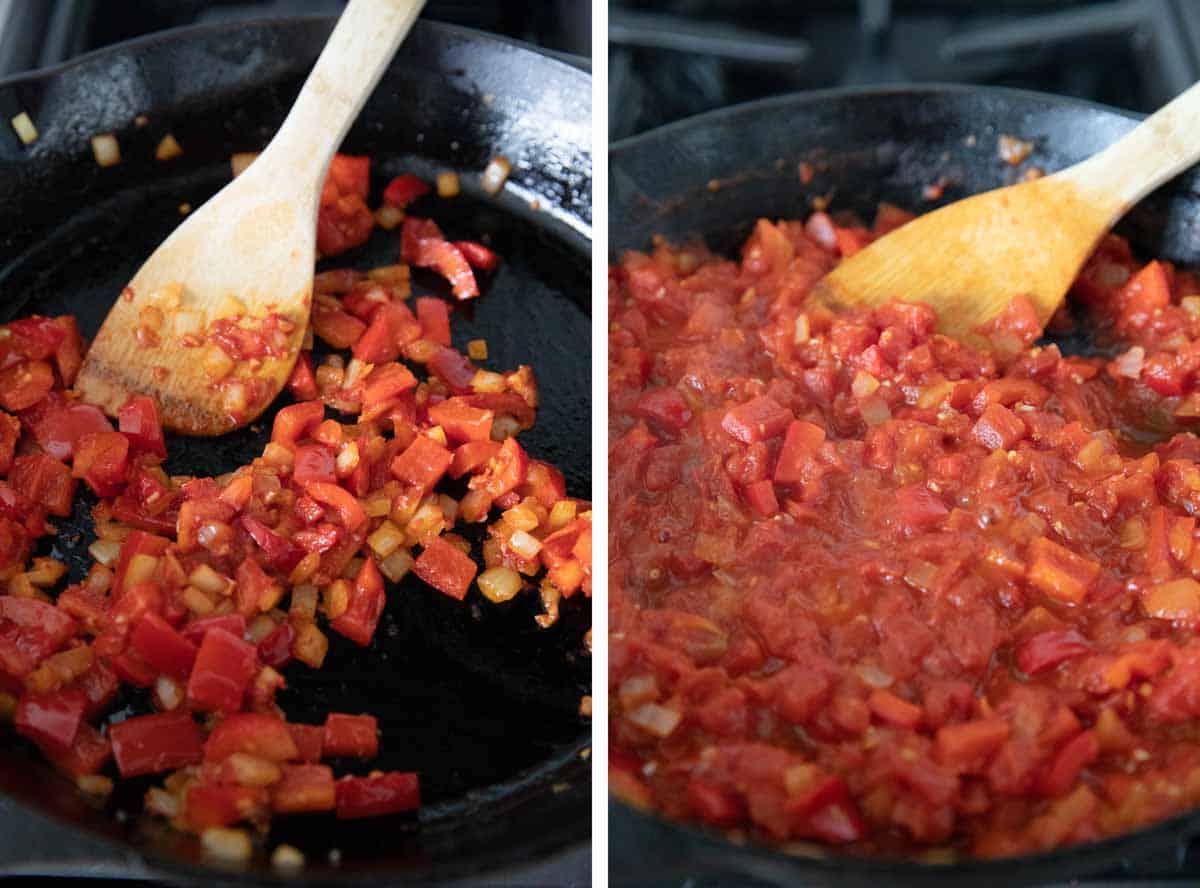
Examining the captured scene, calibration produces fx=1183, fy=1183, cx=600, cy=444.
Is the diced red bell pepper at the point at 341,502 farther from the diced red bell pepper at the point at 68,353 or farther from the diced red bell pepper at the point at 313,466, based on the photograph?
the diced red bell pepper at the point at 68,353

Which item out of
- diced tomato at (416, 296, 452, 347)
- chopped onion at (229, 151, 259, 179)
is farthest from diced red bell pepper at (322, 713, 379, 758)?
chopped onion at (229, 151, 259, 179)

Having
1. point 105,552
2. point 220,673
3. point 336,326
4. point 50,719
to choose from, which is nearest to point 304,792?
point 220,673

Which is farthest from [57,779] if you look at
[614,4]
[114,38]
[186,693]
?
[614,4]

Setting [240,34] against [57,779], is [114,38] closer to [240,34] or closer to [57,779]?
[240,34]

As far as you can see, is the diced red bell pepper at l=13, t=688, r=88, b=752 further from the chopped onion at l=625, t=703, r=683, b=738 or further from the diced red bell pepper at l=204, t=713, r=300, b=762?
the chopped onion at l=625, t=703, r=683, b=738

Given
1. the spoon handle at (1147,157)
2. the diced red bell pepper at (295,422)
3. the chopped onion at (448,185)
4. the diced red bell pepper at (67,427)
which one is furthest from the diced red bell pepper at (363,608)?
the spoon handle at (1147,157)

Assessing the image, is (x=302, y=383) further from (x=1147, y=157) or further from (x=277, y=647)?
(x=1147, y=157)
